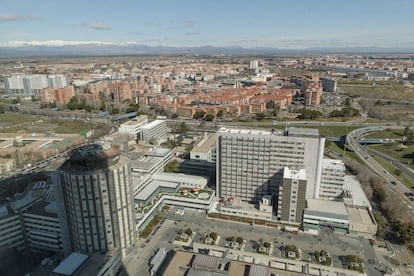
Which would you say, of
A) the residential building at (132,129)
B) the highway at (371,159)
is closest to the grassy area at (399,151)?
the highway at (371,159)

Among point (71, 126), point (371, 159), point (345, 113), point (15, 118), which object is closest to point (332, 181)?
point (371, 159)

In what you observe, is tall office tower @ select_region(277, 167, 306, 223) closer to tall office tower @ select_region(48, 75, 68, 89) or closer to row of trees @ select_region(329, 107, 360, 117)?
row of trees @ select_region(329, 107, 360, 117)

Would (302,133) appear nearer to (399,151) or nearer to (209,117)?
(399,151)

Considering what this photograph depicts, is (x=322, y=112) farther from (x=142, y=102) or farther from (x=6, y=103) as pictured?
(x=6, y=103)

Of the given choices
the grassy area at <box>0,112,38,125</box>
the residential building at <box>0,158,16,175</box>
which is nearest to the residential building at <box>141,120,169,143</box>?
the residential building at <box>0,158,16,175</box>

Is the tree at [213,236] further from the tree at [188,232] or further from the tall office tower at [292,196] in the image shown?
the tall office tower at [292,196]

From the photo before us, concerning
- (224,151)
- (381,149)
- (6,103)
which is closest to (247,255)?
(224,151)

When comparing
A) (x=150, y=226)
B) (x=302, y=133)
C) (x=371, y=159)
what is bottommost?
(x=150, y=226)
